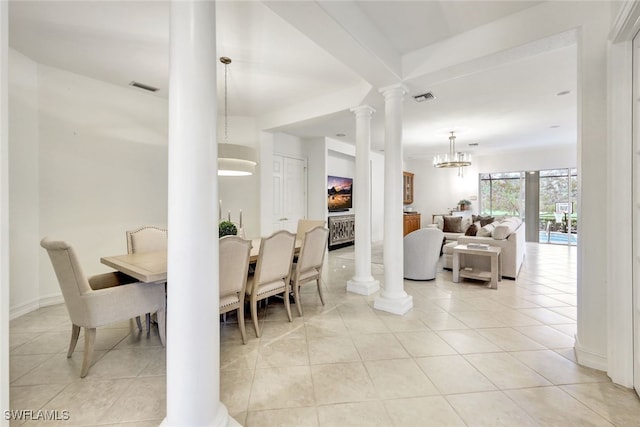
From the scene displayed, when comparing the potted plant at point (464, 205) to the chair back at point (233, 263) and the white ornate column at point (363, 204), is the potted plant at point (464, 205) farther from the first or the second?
the chair back at point (233, 263)

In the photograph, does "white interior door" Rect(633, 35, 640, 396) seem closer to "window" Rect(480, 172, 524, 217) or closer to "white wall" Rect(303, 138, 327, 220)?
"white wall" Rect(303, 138, 327, 220)

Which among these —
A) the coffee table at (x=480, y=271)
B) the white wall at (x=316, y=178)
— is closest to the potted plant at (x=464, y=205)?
the coffee table at (x=480, y=271)

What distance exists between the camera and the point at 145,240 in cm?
296

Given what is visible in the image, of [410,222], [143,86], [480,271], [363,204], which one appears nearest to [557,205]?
[410,222]

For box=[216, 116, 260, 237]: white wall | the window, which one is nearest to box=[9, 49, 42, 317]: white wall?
box=[216, 116, 260, 237]: white wall

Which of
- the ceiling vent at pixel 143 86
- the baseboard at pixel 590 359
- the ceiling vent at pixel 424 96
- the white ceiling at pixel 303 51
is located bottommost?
the baseboard at pixel 590 359

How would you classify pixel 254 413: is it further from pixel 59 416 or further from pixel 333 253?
pixel 333 253

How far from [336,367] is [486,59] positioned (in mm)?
2927

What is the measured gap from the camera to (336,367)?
2031 mm

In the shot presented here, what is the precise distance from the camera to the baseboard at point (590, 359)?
1.94 m

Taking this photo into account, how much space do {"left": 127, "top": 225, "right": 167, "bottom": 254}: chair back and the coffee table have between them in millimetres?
4004

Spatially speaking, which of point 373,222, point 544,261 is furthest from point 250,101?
point 544,261

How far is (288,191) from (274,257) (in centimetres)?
333

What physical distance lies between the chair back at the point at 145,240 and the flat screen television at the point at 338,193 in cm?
409
